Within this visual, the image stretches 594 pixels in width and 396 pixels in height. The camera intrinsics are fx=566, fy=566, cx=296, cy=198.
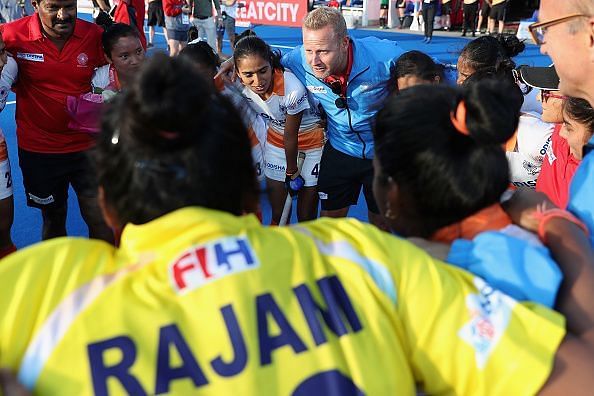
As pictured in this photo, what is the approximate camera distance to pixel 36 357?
0.90 m

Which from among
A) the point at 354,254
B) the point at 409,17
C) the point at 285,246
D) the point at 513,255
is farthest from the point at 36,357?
the point at 409,17

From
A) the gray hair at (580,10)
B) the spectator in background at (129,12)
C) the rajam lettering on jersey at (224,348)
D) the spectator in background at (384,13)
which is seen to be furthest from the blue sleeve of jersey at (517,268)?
the spectator in background at (384,13)

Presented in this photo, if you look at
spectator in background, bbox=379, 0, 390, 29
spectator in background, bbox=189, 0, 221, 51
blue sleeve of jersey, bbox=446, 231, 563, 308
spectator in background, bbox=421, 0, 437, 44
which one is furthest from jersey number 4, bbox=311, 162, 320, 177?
spectator in background, bbox=379, 0, 390, 29

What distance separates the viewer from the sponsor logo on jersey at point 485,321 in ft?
3.38

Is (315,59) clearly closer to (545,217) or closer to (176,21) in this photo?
(545,217)

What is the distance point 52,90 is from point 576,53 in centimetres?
282

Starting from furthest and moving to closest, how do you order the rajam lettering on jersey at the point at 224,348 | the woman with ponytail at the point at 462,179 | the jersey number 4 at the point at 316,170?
the jersey number 4 at the point at 316,170 < the woman with ponytail at the point at 462,179 < the rajam lettering on jersey at the point at 224,348

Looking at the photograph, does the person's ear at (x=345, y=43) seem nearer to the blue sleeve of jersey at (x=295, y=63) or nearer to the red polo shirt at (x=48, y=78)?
the blue sleeve of jersey at (x=295, y=63)

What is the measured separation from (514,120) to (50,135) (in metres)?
2.87

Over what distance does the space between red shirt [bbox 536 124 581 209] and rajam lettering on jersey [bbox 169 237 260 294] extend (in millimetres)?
1579

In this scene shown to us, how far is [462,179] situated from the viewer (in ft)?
3.86

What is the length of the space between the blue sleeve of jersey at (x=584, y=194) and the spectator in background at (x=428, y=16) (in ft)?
41.1

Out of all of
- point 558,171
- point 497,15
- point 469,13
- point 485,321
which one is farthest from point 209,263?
point 469,13

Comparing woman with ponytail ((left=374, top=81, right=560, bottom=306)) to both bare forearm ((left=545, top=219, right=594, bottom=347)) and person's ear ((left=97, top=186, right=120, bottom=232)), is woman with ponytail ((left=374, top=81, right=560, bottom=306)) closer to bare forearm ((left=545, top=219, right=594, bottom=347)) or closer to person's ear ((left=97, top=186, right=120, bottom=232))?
bare forearm ((left=545, top=219, right=594, bottom=347))
